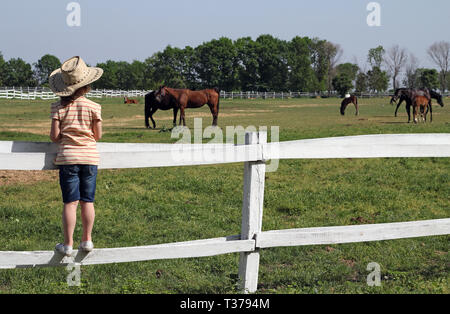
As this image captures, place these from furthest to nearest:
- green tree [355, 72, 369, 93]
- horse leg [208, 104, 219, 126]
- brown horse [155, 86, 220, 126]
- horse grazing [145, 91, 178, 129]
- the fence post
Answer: green tree [355, 72, 369, 93], horse leg [208, 104, 219, 126], brown horse [155, 86, 220, 126], horse grazing [145, 91, 178, 129], the fence post

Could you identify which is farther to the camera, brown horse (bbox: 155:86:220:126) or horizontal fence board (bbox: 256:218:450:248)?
brown horse (bbox: 155:86:220:126)

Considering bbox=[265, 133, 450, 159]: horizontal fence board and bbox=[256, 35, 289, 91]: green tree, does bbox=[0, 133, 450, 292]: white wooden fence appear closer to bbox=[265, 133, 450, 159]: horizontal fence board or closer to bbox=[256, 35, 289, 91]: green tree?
bbox=[265, 133, 450, 159]: horizontal fence board

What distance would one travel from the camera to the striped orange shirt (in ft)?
12.5

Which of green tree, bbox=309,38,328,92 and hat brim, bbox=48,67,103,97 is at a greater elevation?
green tree, bbox=309,38,328,92

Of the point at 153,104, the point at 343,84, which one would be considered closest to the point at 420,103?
the point at 153,104

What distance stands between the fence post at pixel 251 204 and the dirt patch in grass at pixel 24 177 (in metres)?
7.08

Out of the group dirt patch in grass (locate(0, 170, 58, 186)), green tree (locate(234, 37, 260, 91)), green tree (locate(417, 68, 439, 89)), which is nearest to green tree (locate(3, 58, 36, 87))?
green tree (locate(234, 37, 260, 91))

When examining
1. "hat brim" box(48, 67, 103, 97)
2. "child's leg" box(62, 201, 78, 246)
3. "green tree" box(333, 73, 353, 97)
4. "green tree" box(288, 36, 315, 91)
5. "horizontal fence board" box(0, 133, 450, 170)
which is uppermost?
"green tree" box(288, 36, 315, 91)

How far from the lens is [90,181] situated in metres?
3.93

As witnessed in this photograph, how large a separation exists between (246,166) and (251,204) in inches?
12.5

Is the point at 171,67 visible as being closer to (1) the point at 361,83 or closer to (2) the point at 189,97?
(1) the point at 361,83

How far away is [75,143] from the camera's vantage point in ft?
12.7

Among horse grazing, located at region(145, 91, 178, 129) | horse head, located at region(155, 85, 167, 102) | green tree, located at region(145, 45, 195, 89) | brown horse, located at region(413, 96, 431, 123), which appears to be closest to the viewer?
horse grazing, located at region(145, 91, 178, 129)
